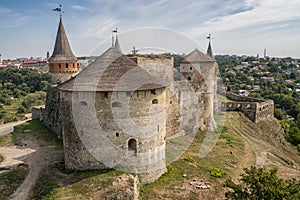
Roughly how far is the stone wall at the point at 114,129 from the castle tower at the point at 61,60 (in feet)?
43.3

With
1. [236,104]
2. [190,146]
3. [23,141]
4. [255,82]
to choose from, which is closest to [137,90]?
[190,146]

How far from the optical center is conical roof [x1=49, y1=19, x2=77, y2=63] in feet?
87.8

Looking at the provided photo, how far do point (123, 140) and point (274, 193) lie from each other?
25.0 feet

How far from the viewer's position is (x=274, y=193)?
1005cm

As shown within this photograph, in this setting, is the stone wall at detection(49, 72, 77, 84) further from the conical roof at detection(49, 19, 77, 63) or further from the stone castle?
the stone castle

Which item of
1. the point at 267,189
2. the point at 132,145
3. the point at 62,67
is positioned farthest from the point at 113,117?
the point at 62,67

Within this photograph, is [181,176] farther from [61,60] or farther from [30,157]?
[61,60]

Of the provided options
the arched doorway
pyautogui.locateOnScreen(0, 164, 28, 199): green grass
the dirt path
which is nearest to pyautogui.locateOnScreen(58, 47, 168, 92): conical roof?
the arched doorway

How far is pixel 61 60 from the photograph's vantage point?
26.6 meters

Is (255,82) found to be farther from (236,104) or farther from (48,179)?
(48,179)

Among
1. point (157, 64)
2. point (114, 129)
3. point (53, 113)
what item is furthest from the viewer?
point (53, 113)

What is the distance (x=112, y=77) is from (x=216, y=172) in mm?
9439

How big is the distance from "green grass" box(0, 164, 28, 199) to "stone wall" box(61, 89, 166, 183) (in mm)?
3051

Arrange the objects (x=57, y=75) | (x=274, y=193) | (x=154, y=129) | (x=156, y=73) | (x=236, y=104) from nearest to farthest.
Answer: (x=274, y=193), (x=154, y=129), (x=156, y=73), (x=57, y=75), (x=236, y=104)
